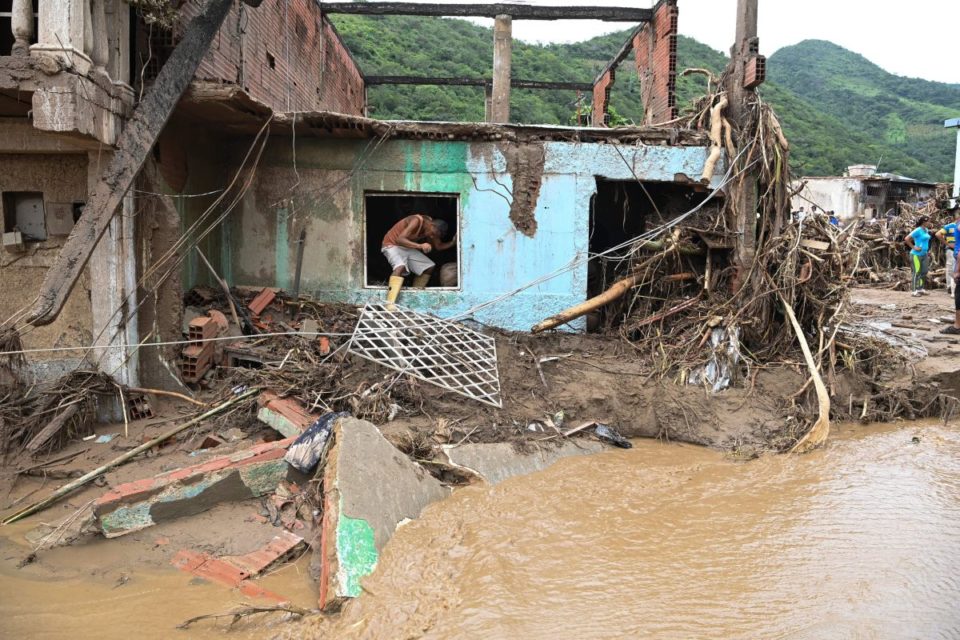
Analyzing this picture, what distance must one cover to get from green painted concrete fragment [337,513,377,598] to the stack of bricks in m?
3.58

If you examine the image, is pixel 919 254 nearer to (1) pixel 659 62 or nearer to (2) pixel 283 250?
(1) pixel 659 62

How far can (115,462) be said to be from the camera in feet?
17.4

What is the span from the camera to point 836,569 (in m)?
4.05

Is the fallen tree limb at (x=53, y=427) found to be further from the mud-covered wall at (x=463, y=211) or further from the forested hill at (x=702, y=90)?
the forested hill at (x=702, y=90)

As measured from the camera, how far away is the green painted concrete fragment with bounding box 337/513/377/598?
357cm

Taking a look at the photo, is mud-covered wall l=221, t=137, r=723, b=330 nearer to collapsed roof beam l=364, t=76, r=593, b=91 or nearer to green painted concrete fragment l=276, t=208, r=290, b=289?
green painted concrete fragment l=276, t=208, r=290, b=289

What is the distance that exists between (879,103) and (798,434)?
56.5 metres

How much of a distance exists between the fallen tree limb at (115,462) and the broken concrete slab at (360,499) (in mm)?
1862

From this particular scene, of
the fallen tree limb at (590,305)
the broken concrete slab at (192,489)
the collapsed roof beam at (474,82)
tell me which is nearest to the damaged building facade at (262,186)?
the fallen tree limb at (590,305)

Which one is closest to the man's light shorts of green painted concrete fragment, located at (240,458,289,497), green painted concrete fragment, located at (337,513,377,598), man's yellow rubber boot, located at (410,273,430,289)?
man's yellow rubber boot, located at (410,273,430,289)

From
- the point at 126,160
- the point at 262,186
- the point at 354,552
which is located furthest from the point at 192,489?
the point at 262,186

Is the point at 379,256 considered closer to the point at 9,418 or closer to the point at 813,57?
the point at 9,418

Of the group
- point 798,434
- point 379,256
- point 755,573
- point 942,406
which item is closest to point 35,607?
point 755,573

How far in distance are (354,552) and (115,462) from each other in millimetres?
2698
